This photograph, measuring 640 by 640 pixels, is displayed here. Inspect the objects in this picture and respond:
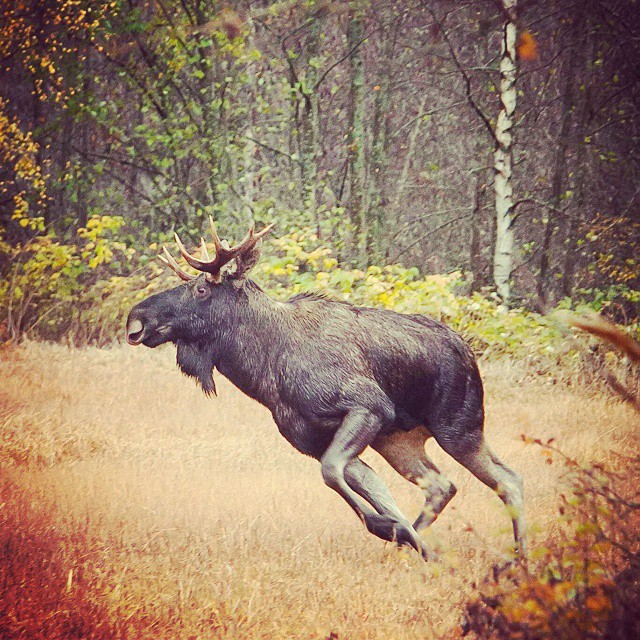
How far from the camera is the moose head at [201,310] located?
5.58 metres

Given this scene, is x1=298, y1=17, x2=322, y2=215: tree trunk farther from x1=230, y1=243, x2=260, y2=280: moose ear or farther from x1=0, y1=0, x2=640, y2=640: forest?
x1=230, y1=243, x2=260, y2=280: moose ear

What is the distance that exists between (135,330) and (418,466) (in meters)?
2.00

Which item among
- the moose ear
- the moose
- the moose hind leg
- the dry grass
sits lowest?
the dry grass

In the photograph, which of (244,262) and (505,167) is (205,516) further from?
(505,167)

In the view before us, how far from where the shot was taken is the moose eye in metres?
5.70

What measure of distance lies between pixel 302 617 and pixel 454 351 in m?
2.05

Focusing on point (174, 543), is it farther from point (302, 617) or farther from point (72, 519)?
point (302, 617)

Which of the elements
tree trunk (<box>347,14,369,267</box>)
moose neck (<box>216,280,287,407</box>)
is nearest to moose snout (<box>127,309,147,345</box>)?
moose neck (<box>216,280,287,407</box>)

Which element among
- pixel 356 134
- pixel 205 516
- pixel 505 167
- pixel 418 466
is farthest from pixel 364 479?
pixel 356 134

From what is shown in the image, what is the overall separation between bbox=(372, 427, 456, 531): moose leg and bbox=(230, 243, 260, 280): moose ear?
1.40m

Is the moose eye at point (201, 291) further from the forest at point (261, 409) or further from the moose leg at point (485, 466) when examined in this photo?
the moose leg at point (485, 466)

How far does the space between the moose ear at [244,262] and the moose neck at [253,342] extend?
0.09m

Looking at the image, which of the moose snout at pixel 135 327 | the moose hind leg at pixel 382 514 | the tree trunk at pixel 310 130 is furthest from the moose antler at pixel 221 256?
the tree trunk at pixel 310 130

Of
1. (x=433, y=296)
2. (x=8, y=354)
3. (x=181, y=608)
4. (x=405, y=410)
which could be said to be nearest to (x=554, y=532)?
(x=405, y=410)
